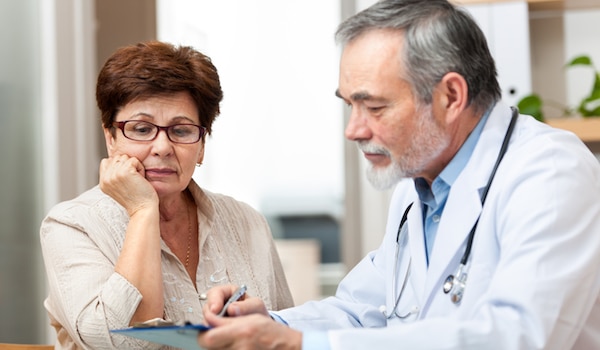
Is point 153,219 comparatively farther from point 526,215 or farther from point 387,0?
point 526,215

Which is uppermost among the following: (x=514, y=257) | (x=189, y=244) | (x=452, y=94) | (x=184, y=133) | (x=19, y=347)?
(x=452, y=94)

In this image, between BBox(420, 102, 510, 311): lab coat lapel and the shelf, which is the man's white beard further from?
the shelf

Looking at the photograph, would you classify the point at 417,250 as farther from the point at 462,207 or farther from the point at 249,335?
the point at 249,335

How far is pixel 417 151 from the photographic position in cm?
158

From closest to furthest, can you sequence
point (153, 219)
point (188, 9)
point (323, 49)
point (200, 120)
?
point (153, 219)
point (200, 120)
point (188, 9)
point (323, 49)

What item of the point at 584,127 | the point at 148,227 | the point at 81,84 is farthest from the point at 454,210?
the point at 81,84

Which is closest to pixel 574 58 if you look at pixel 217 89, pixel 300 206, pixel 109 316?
pixel 217 89

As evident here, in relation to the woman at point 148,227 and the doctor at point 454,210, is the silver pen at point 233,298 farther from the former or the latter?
the woman at point 148,227

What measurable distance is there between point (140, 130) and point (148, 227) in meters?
0.25

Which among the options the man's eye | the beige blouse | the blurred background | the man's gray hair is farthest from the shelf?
the man's eye

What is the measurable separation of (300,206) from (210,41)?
5.24 ft

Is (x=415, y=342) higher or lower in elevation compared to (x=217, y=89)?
lower

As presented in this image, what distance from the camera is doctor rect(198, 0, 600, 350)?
4.31 ft

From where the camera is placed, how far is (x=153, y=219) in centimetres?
187
